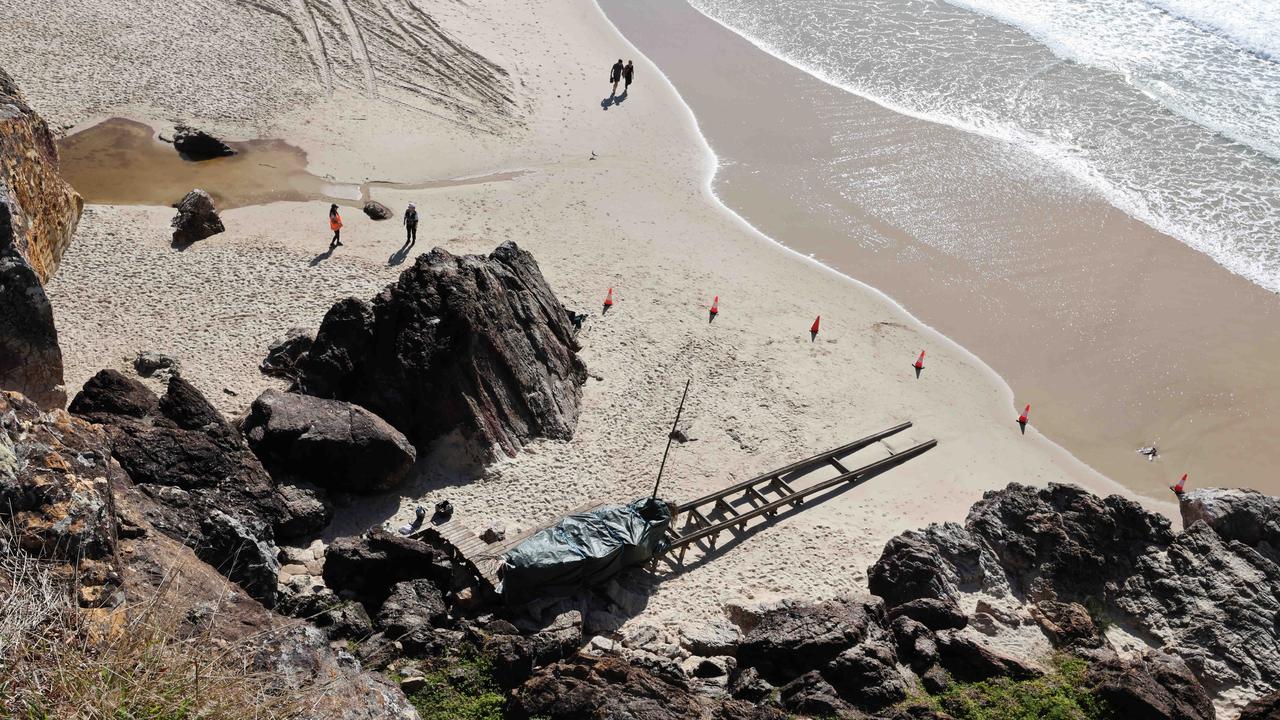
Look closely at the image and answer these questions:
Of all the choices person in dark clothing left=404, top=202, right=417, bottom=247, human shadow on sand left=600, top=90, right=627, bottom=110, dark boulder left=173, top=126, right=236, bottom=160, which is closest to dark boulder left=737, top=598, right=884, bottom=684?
person in dark clothing left=404, top=202, right=417, bottom=247

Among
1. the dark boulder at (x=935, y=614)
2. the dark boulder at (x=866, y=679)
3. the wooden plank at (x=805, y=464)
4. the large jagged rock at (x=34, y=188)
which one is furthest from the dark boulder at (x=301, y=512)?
the dark boulder at (x=935, y=614)

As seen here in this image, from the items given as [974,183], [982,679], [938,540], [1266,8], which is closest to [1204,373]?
[974,183]

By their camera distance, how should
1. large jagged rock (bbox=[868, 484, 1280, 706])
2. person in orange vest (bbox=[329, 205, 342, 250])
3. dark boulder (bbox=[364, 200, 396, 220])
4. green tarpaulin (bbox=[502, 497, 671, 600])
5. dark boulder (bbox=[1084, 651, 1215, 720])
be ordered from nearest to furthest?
dark boulder (bbox=[1084, 651, 1215, 720]), green tarpaulin (bbox=[502, 497, 671, 600]), large jagged rock (bbox=[868, 484, 1280, 706]), person in orange vest (bbox=[329, 205, 342, 250]), dark boulder (bbox=[364, 200, 396, 220])

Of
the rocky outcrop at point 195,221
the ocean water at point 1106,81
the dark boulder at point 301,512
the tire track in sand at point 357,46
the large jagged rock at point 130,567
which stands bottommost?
the dark boulder at point 301,512

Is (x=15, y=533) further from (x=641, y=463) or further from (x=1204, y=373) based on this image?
(x=1204, y=373)

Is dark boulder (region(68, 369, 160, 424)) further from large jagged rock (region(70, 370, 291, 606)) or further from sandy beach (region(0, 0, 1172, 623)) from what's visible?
sandy beach (region(0, 0, 1172, 623))

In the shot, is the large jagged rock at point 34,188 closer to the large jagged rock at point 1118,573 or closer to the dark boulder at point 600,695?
the dark boulder at point 600,695
